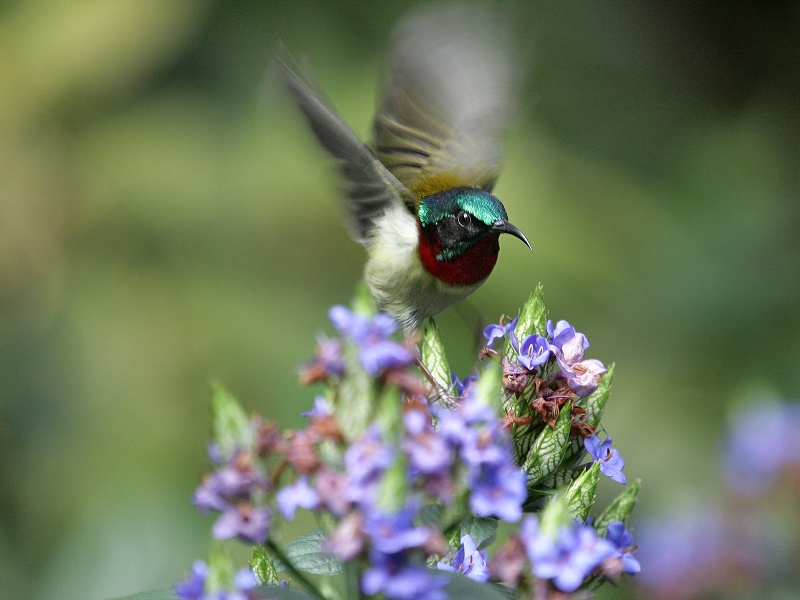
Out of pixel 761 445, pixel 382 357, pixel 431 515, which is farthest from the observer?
pixel 761 445

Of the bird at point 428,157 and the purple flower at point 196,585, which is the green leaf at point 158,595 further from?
the bird at point 428,157

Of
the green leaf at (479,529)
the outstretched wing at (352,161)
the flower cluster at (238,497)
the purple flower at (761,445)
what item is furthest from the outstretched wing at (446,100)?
the flower cluster at (238,497)

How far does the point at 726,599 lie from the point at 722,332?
2805mm

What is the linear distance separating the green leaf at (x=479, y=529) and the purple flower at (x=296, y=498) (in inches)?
24.8

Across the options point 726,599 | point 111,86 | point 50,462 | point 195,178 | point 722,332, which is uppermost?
point 111,86

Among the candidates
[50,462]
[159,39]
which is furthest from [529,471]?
[159,39]

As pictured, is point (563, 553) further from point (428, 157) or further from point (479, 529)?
point (428, 157)

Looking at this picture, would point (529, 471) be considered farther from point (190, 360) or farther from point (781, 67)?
point (781, 67)

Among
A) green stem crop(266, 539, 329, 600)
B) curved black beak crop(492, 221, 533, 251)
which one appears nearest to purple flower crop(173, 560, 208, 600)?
green stem crop(266, 539, 329, 600)

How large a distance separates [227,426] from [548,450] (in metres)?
0.83

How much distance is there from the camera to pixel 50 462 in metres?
4.99

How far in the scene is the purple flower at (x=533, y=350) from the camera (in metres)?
2.20

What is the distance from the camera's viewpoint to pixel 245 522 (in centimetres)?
159

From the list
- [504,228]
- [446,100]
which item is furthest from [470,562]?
[446,100]
